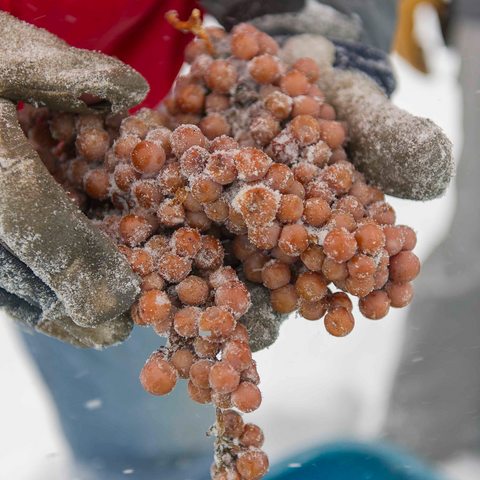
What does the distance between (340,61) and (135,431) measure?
0.78 m

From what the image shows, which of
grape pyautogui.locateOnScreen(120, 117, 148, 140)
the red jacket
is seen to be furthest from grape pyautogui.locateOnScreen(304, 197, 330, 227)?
the red jacket

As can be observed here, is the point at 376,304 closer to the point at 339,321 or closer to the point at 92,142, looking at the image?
the point at 339,321

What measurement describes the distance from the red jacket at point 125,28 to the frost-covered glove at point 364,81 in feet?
0.29

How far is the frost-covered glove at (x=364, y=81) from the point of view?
1.63 feet

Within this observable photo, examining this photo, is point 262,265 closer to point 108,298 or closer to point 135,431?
point 108,298

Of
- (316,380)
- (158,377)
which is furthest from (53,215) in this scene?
(316,380)

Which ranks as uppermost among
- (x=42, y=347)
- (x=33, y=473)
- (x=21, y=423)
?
(x=42, y=347)

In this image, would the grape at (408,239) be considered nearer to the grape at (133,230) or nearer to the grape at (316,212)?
the grape at (316,212)

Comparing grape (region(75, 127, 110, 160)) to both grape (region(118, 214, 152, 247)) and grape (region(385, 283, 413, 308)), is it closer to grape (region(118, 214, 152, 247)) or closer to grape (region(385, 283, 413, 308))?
grape (region(118, 214, 152, 247))

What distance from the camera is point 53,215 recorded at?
405mm

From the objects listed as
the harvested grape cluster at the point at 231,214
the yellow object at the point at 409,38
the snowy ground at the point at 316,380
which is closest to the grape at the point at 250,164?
the harvested grape cluster at the point at 231,214

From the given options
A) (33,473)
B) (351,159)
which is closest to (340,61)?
(351,159)

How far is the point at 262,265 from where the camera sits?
49cm

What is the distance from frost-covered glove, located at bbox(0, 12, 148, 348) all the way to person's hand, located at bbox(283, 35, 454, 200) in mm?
261
